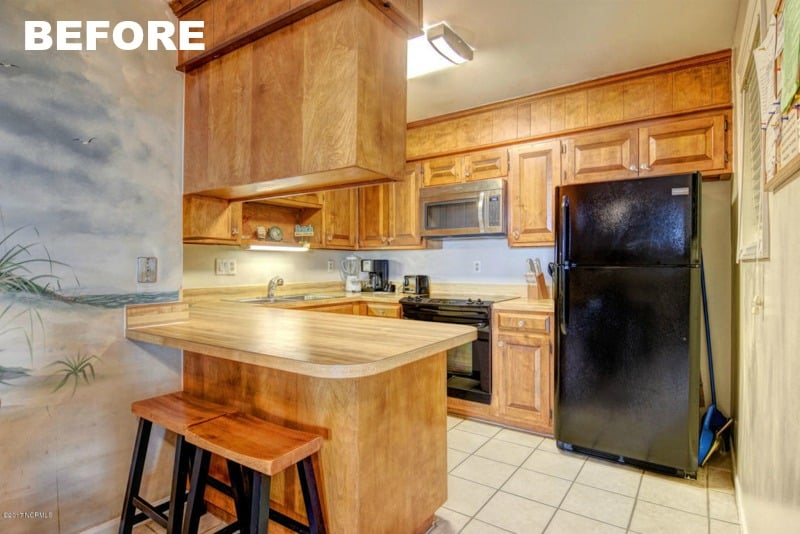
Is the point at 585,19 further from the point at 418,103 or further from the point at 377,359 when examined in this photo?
the point at 377,359

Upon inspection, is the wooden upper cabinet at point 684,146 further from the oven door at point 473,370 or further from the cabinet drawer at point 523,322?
the oven door at point 473,370

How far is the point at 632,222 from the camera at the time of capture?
2303mm

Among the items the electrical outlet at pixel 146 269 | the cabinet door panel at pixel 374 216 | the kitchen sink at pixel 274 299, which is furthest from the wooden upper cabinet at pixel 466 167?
the electrical outlet at pixel 146 269

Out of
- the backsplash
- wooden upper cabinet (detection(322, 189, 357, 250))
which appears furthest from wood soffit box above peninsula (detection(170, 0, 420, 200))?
wooden upper cabinet (detection(322, 189, 357, 250))

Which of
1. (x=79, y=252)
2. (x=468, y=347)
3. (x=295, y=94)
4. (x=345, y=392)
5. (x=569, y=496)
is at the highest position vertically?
(x=295, y=94)

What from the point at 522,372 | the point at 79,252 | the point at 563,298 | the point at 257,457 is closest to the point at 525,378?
the point at 522,372

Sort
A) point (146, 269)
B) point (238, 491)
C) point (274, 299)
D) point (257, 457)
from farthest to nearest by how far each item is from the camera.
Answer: point (274, 299)
point (146, 269)
point (238, 491)
point (257, 457)

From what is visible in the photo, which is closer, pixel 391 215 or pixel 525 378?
pixel 525 378

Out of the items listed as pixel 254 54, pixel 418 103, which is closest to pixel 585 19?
pixel 418 103

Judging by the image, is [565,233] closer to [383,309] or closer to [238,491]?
[383,309]

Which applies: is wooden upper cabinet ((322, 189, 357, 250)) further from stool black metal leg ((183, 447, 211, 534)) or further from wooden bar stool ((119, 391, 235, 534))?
stool black metal leg ((183, 447, 211, 534))

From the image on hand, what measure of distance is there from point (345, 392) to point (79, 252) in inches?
48.0

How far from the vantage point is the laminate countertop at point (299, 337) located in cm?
118

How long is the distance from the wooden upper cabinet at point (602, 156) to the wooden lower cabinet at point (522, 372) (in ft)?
3.36
